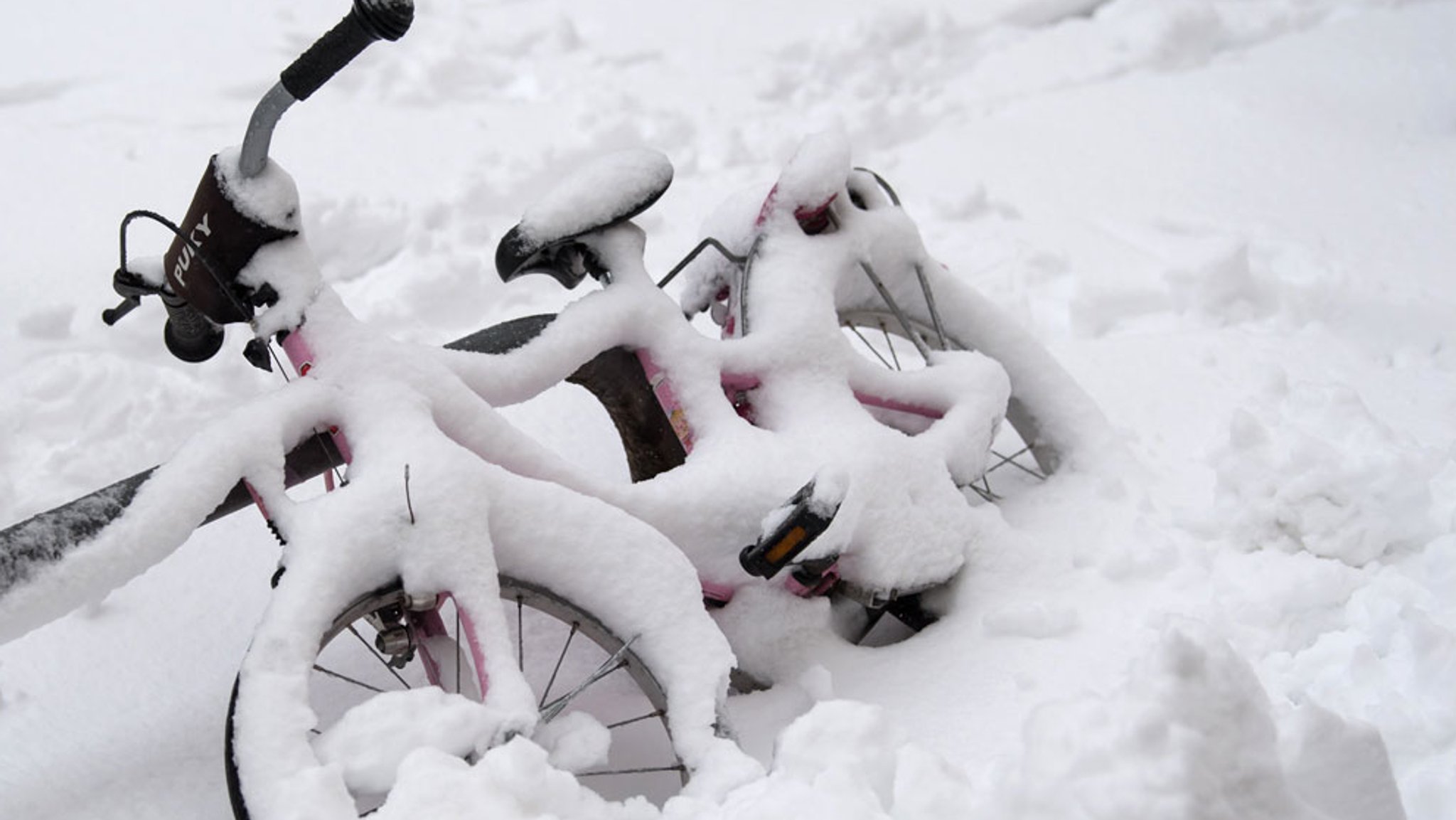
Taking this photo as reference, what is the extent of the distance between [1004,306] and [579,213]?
1.62 meters

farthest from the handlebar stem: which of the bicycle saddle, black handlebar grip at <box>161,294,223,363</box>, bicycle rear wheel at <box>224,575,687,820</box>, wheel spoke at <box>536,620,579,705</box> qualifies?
wheel spoke at <box>536,620,579,705</box>

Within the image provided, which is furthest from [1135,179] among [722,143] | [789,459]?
[789,459]

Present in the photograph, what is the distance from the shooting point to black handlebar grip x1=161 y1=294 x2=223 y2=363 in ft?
7.53

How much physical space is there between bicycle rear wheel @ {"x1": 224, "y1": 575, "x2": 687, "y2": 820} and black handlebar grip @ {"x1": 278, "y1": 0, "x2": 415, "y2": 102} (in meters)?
0.81

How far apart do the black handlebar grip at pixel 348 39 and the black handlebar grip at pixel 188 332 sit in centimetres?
50

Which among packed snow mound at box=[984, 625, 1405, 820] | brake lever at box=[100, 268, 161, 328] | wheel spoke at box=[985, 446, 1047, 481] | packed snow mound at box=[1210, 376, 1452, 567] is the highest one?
brake lever at box=[100, 268, 161, 328]

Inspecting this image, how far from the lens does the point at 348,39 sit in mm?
1952

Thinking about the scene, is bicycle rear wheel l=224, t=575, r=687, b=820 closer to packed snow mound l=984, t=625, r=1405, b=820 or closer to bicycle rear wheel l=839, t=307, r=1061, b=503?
packed snow mound l=984, t=625, r=1405, b=820

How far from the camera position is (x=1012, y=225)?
410 centimetres

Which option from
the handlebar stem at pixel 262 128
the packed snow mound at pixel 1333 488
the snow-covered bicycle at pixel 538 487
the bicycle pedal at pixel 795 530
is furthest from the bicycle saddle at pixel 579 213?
the packed snow mound at pixel 1333 488

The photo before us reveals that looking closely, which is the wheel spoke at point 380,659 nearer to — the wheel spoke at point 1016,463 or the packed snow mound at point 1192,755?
the packed snow mound at point 1192,755

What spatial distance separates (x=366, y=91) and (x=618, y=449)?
2.23 metres

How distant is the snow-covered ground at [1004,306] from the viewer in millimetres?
1524

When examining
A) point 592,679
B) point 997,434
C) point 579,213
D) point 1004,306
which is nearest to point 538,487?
point 592,679
